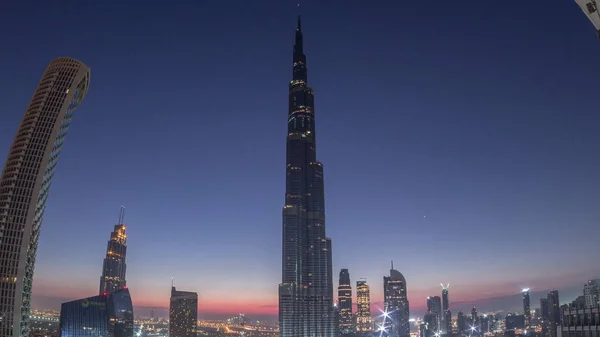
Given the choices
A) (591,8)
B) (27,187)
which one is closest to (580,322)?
(591,8)

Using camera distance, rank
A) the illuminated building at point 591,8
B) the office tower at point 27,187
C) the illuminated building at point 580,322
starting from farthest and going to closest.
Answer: the illuminated building at point 580,322 → the office tower at point 27,187 → the illuminated building at point 591,8

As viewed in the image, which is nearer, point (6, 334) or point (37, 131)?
point (6, 334)

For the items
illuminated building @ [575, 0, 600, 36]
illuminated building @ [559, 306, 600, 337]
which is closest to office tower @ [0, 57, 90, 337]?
illuminated building @ [575, 0, 600, 36]

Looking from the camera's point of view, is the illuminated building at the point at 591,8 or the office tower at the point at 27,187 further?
the office tower at the point at 27,187

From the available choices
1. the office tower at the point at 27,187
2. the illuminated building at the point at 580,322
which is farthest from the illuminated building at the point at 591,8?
the illuminated building at the point at 580,322

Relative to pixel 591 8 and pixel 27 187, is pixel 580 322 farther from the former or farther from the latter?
pixel 27 187

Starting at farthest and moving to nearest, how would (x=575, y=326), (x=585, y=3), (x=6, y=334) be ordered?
(x=575, y=326), (x=6, y=334), (x=585, y=3)

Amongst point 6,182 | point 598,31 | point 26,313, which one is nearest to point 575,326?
point 598,31

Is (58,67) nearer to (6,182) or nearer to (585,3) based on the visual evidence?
(6,182)

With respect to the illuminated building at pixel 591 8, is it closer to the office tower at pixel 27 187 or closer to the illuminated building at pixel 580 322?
the office tower at pixel 27 187
